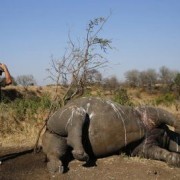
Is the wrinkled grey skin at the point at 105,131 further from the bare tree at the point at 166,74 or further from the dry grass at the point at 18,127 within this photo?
the bare tree at the point at 166,74

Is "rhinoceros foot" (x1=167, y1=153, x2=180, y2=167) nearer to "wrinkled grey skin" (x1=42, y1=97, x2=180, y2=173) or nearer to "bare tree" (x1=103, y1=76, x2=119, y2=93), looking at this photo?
"wrinkled grey skin" (x1=42, y1=97, x2=180, y2=173)

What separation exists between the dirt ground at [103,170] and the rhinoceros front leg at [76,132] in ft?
0.97

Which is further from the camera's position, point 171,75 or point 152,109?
point 171,75

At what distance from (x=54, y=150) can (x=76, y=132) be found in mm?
697

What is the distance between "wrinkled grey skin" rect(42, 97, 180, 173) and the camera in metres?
6.68

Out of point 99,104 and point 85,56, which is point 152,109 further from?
point 85,56

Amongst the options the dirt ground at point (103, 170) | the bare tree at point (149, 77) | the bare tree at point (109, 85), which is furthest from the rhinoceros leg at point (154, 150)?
the bare tree at point (149, 77)

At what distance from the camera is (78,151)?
6.14m

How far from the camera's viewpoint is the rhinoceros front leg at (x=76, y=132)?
20.2 ft

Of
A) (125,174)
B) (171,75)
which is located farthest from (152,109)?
(171,75)

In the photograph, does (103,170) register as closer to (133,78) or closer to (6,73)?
(6,73)

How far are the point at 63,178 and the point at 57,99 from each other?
157 inches

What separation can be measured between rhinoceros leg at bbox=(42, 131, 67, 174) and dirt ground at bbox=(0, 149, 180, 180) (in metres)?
0.14

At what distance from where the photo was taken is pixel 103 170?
6.26 metres
